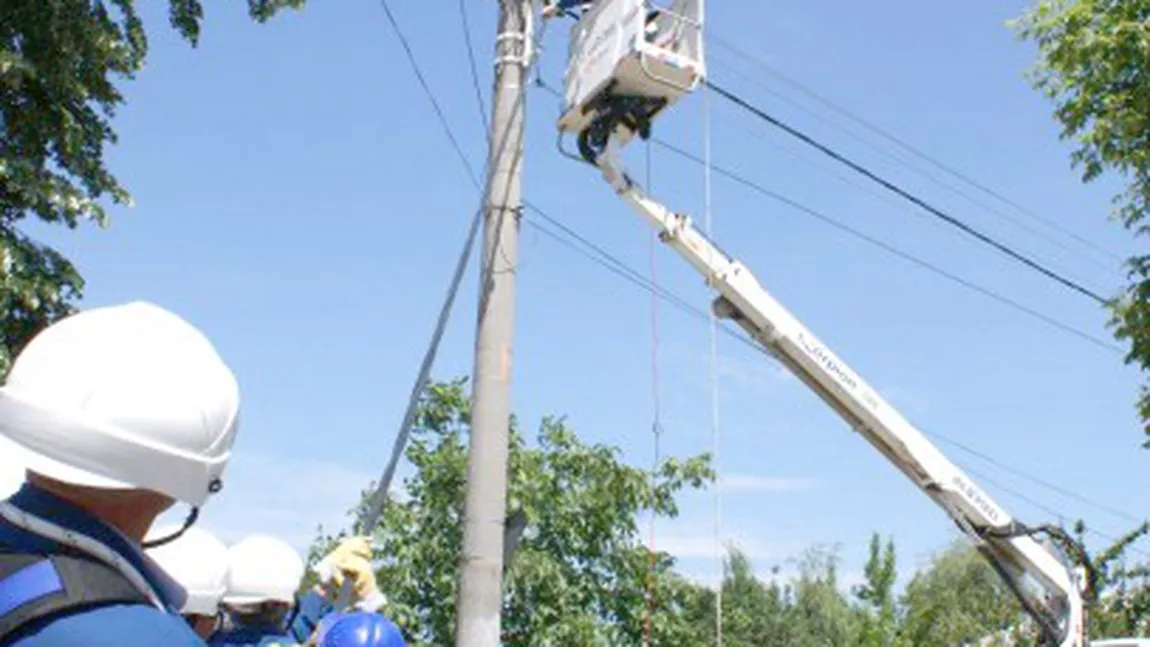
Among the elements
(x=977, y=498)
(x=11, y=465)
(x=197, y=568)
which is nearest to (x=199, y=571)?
(x=197, y=568)

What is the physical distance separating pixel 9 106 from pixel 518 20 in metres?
3.98

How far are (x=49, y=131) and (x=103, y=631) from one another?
30.1 ft

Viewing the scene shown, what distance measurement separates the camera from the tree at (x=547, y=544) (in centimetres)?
1633

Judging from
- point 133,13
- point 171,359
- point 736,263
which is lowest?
point 171,359

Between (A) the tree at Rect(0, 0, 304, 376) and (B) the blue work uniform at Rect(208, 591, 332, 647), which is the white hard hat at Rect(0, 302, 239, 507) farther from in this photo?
(A) the tree at Rect(0, 0, 304, 376)

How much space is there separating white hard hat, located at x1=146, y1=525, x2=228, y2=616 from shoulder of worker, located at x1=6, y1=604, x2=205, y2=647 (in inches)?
97.4

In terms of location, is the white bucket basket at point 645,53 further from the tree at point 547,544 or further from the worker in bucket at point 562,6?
the tree at point 547,544

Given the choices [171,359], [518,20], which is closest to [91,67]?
[518,20]

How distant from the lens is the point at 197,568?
4.02 metres

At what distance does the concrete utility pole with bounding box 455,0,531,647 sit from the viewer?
7551 mm

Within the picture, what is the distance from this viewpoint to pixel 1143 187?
42.1 feet

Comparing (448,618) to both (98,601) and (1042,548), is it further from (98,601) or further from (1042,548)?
(98,601)

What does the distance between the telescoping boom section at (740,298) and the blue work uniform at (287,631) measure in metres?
4.95

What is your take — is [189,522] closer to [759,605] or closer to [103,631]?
[103,631]
